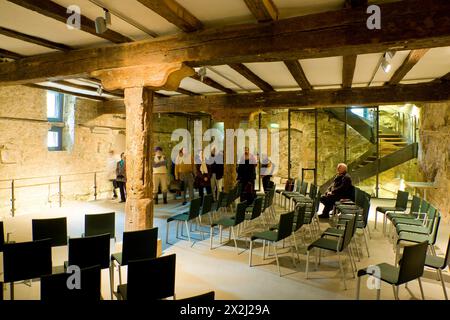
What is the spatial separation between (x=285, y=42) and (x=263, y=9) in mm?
451

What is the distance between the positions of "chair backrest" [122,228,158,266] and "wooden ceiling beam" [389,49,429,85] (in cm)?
424

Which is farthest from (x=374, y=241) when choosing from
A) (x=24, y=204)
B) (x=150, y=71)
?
(x=24, y=204)

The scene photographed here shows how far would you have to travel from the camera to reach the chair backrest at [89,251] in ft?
10.5

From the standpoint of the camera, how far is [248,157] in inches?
330

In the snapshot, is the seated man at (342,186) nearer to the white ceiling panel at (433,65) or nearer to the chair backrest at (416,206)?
the chair backrest at (416,206)

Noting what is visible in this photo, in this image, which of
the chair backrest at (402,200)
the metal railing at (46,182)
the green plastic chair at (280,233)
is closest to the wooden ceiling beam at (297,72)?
the green plastic chair at (280,233)

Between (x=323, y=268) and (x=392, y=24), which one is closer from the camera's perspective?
(x=392, y=24)

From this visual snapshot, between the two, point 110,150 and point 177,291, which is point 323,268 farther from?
point 110,150

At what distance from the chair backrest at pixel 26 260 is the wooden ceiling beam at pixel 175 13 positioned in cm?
249

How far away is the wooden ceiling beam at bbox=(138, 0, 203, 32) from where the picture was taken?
328 centimetres

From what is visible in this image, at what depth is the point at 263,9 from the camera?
3375 mm

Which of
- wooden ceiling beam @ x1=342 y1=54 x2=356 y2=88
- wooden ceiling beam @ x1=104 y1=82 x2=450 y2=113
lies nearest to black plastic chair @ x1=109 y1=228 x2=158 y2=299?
wooden ceiling beam @ x1=342 y1=54 x2=356 y2=88

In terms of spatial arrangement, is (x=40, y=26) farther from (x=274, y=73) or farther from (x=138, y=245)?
(x=274, y=73)
